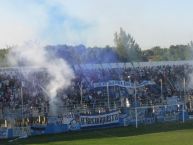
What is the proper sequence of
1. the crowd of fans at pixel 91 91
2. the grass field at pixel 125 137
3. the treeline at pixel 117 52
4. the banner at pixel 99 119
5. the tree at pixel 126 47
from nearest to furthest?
1. the grass field at pixel 125 137
2. the banner at pixel 99 119
3. the crowd of fans at pixel 91 91
4. the treeline at pixel 117 52
5. the tree at pixel 126 47

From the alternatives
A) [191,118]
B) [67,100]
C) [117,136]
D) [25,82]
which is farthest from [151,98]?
[117,136]

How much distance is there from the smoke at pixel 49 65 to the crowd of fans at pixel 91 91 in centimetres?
39

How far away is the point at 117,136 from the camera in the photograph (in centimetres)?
3123

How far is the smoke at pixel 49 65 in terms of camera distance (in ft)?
135

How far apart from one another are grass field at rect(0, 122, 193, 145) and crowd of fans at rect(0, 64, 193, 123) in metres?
3.33

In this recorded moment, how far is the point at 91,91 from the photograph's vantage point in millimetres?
42875

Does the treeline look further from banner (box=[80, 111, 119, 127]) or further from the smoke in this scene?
banner (box=[80, 111, 119, 127])

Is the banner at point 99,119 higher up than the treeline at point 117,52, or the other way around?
the treeline at point 117,52

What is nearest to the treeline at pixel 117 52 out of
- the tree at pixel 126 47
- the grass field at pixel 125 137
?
the tree at pixel 126 47

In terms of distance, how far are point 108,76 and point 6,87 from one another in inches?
457

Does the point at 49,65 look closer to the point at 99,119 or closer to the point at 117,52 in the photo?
the point at 99,119

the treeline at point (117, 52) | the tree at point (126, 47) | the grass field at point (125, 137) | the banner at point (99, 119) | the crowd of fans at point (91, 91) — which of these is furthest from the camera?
the tree at point (126, 47)

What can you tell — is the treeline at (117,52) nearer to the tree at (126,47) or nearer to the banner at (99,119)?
the tree at (126,47)

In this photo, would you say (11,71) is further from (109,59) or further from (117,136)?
(109,59)
